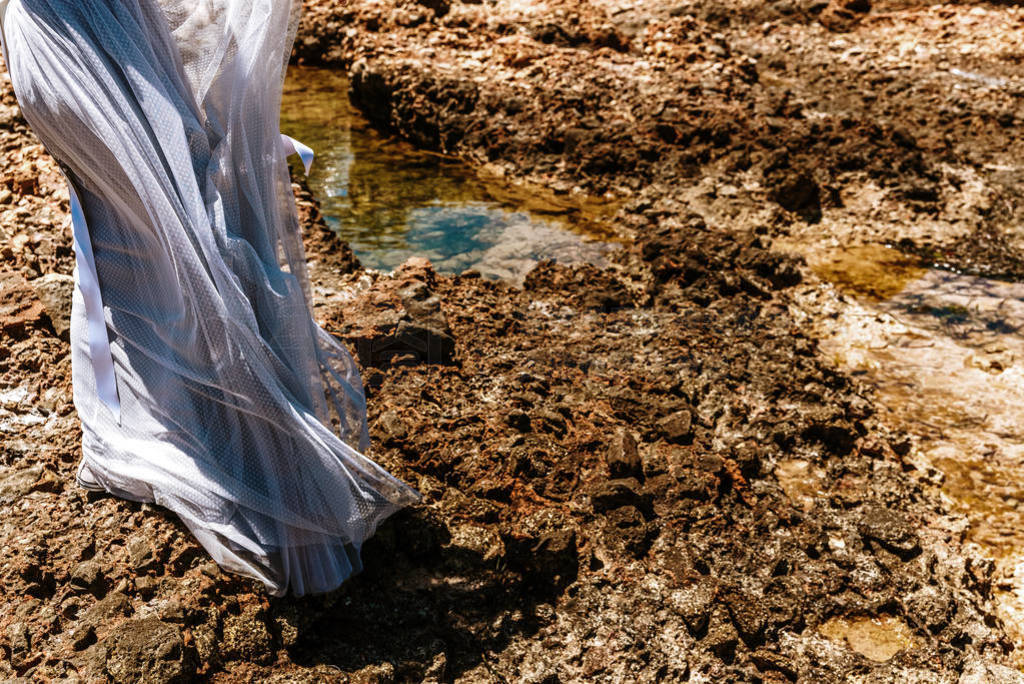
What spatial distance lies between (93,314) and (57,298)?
113cm

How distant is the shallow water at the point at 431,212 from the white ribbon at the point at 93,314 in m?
3.15

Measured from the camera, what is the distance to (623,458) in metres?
3.65

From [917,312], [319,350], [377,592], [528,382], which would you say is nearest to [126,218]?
[319,350]

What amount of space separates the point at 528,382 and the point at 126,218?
6.79 feet

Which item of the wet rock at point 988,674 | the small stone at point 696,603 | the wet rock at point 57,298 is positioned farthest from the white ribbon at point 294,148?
the wet rock at point 988,674

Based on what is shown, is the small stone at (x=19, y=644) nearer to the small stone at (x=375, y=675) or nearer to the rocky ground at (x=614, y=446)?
the rocky ground at (x=614, y=446)

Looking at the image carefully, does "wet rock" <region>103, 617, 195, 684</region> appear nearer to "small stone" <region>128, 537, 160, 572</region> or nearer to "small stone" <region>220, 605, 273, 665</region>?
"small stone" <region>220, 605, 273, 665</region>

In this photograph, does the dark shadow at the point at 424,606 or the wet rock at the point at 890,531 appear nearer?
the dark shadow at the point at 424,606

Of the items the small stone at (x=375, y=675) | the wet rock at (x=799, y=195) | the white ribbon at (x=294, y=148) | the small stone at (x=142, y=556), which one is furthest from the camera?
the wet rock at (x=799, y=195)

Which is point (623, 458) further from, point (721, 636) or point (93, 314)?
point (93, 314)

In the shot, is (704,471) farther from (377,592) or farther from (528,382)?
(377,592)

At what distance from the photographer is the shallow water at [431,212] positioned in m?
5.98

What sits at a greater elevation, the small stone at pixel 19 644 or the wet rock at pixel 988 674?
the small stone at pixel 19 644

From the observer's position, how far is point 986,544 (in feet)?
12.7
